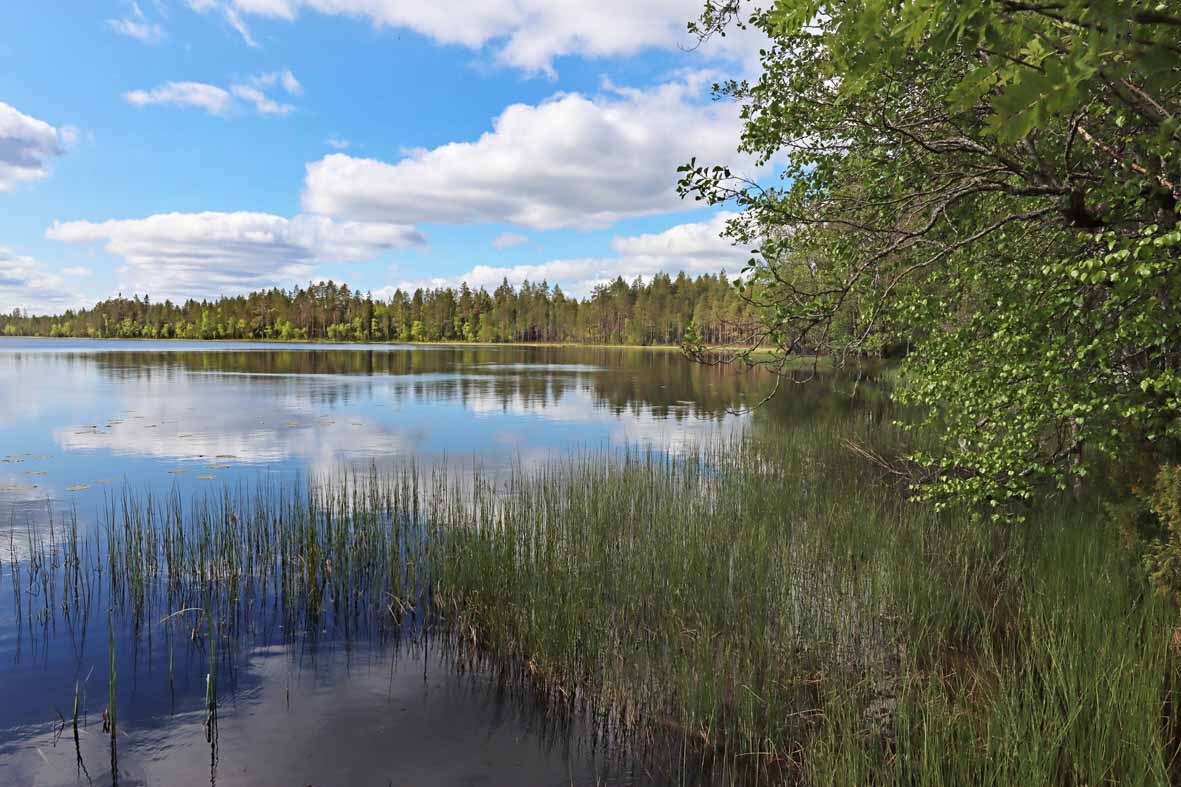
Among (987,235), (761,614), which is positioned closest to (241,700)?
(761,614)

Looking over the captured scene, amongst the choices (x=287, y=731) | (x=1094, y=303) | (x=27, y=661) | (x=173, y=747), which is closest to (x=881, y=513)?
(x=1094, y=303)

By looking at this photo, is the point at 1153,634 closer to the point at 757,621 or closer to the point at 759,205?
the point at 757,621

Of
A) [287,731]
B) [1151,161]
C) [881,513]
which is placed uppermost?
[1151,161]

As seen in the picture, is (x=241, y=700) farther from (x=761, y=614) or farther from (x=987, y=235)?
(x=987, y=235)

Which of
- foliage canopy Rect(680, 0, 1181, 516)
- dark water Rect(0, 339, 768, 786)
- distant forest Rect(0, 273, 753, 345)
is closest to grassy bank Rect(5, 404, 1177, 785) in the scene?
dark water Rect(0, 339, 768, 786)

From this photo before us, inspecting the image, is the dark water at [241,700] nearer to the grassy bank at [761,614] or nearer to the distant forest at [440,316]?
the grassy bank at [761,614]

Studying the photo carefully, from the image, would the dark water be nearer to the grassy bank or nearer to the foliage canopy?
the grassy bank

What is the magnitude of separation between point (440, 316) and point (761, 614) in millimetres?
162228

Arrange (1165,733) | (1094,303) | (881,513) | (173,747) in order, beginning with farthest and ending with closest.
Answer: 1. (881,513)
2. (1094,303)
3. (173,747)
4. (1165,733)

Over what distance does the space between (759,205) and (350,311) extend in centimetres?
16244

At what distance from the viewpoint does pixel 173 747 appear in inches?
232

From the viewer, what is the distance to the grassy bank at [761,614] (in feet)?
14.9

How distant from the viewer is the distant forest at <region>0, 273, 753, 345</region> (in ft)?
476

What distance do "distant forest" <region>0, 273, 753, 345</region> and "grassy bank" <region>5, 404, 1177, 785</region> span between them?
128 meters
